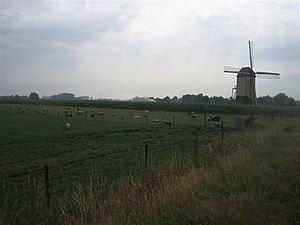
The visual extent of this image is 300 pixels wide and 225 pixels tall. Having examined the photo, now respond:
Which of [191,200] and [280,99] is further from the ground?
[280,99]

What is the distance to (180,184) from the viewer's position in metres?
8.48

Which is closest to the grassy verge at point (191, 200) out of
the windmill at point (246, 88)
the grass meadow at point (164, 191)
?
the grass meadow at point (164, 191)

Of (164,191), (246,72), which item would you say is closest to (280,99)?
(246,72)

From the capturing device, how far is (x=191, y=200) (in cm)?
735

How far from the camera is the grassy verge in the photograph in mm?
6309

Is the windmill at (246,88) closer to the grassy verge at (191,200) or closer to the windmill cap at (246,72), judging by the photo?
the windmill cap at (246,72)

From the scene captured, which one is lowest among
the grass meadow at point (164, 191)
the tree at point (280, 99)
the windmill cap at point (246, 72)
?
the grass meadow at point (164, 191)

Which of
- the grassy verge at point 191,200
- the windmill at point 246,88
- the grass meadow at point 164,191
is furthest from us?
the windmill at point 246,88

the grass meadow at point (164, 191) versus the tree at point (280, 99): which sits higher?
the tree at point (280, 99)

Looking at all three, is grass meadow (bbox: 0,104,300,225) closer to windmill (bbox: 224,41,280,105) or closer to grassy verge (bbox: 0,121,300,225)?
grassy verge (bbox: 0,121,300,225)

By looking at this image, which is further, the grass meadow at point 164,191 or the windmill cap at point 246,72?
the windmill cap at point 246,72

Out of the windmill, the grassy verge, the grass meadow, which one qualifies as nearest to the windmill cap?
the windmill

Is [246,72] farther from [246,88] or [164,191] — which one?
[164,191]

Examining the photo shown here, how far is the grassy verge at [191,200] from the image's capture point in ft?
20.7
